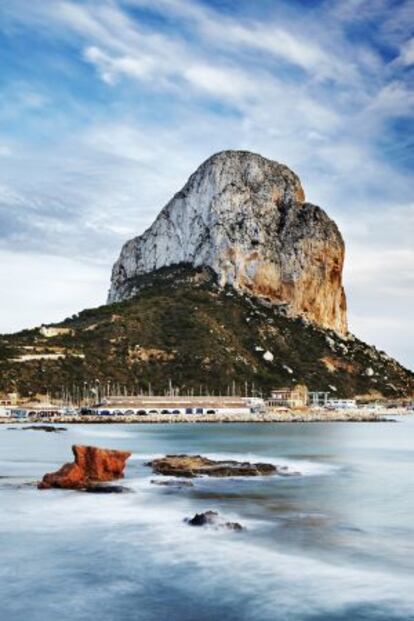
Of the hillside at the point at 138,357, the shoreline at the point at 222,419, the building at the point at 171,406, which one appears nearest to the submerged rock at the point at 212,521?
the shoreline at the point at 222,419

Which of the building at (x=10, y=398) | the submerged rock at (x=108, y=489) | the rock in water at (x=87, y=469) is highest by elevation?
the building at (x=10, y=398)

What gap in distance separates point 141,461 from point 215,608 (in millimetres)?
45258

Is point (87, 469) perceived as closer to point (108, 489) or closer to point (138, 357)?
point (108, 489)

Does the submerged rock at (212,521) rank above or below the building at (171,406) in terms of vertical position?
below

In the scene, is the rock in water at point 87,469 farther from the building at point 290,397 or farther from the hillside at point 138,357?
the building at point 290,397

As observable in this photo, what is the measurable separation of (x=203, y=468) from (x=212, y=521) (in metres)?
22.5

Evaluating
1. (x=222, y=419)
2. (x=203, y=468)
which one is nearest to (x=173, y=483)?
(x=203, y=468)

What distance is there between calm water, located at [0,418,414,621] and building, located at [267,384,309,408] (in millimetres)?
136036

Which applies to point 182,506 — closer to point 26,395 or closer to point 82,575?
point 82,575

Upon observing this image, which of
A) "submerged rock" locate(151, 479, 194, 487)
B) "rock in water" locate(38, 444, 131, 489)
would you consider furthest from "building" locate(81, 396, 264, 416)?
"submerged rock" locate(151, 479, 194, 487)

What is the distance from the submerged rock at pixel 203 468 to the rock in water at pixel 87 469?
5.08 m

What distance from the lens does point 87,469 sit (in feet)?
161

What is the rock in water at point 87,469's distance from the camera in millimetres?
46438

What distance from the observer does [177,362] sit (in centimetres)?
18388
